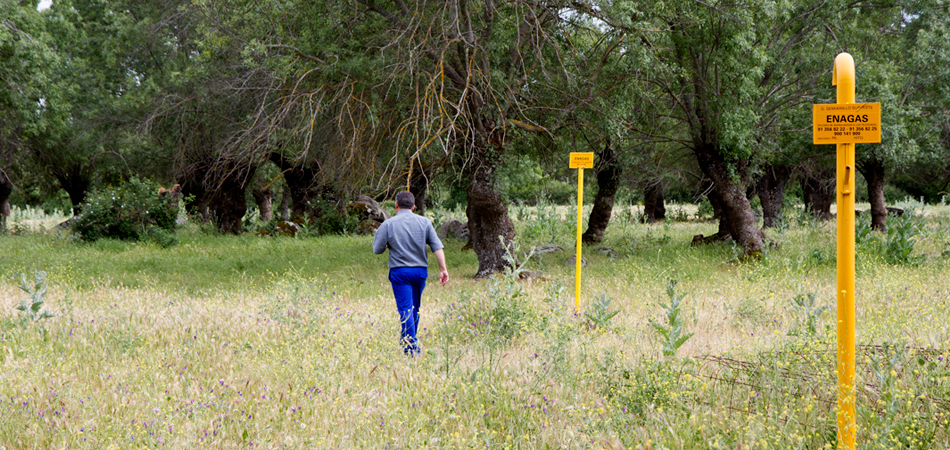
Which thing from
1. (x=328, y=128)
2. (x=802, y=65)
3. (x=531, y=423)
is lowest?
(x=531, y=423)

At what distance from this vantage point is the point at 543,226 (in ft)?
65.5

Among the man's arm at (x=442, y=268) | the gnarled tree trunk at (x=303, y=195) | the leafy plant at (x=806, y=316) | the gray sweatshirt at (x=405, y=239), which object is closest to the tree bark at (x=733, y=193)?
the leafy plant at (x=806, y=316)

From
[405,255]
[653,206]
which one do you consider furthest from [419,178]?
[653,206]

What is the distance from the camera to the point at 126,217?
1864 cm

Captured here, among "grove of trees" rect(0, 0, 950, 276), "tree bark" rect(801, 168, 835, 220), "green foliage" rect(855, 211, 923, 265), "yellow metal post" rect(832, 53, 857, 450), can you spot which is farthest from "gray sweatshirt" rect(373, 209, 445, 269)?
"tree bark" rect(801, 168, 835, 220)

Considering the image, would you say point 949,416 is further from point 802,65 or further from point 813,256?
point 802,65

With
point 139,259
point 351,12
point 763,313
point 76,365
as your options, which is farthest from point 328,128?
point 763,313

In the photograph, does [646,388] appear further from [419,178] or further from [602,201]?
[602,201]

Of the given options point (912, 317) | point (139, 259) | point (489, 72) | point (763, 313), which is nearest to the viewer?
point (912, 317)

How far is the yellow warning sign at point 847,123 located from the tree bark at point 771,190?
19645 millimetres

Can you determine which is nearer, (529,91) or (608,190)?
(529,91)

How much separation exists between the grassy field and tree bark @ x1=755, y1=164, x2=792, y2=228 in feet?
43.6

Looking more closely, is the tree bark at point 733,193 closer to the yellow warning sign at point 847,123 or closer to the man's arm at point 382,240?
the man's arm at point 382,240

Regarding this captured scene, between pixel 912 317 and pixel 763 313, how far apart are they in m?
1.43
